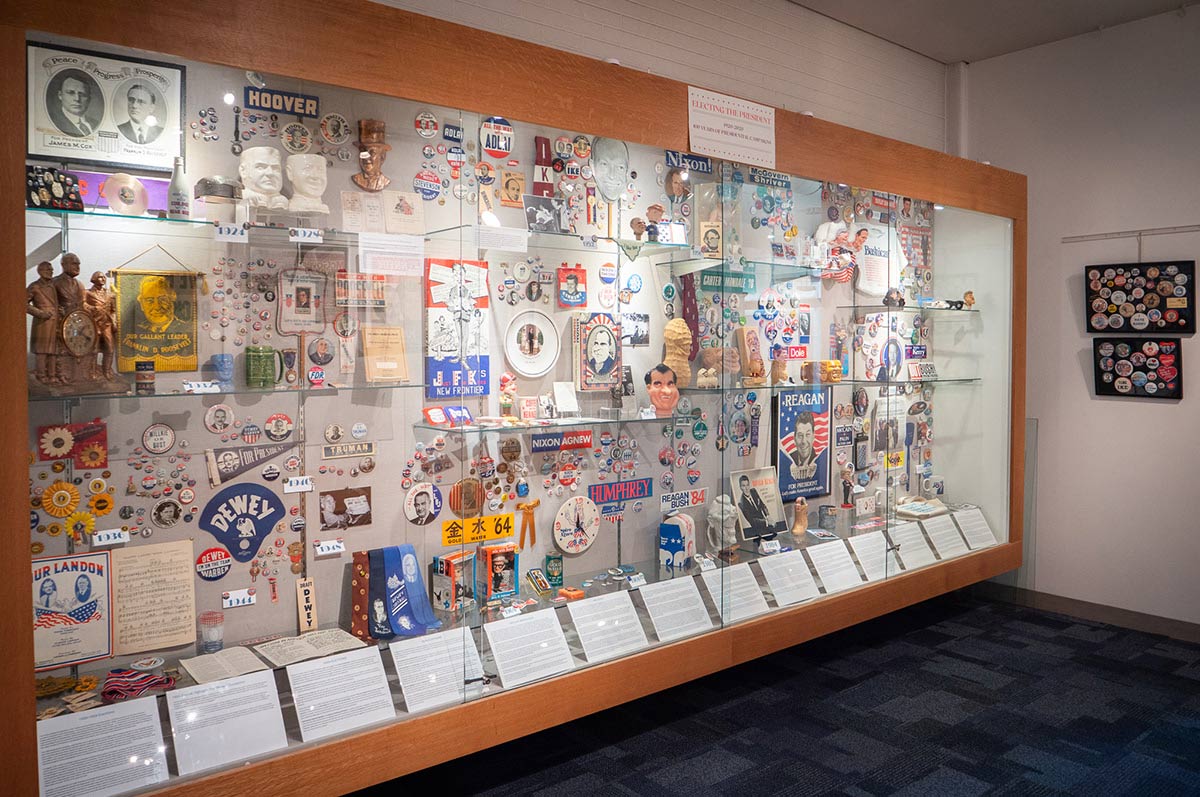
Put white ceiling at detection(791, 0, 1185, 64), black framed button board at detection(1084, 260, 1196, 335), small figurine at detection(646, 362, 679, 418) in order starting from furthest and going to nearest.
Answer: black framed button board at detection(1084, 260, 1196, 335), white ceiling at detection(791, 0, 1185, 64), small figurine at detection(646, 362, 679, 418)

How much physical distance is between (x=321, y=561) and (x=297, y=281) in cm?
96

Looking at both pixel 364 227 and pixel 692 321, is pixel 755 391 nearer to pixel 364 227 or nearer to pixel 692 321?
pixel 692 321

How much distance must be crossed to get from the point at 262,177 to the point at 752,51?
10.2ft

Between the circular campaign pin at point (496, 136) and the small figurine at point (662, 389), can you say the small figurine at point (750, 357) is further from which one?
the circular campaign pin at point (496, 136)

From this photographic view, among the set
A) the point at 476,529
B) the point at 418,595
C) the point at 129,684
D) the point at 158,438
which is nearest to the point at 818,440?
the point at 476,529

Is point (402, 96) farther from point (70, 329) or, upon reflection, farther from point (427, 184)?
point (70, 329)

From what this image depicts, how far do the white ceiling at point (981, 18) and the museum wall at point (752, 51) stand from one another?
0.47 feet

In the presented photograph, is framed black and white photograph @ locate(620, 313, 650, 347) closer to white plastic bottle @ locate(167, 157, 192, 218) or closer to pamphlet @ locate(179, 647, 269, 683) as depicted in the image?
white plastic bottle @ locate(167, 157, 192, 218)

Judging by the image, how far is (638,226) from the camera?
138 inches

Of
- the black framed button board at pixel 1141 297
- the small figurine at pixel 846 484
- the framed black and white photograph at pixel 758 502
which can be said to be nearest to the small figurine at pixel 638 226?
the framed black and white photograph at pixel 758 502

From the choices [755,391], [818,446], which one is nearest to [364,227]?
[755,391]

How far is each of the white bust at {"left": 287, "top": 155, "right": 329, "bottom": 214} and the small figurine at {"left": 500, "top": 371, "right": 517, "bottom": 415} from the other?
0.91 m

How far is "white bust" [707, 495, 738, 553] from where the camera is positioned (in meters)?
3.79

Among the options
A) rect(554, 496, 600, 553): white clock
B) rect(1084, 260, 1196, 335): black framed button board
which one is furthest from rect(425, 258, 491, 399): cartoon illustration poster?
rect(1084, 260, 1196, 335): black framed button board
